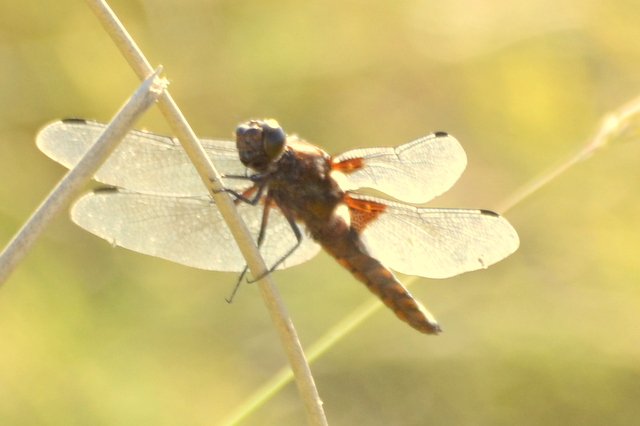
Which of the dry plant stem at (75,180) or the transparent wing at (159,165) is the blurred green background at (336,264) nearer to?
the transparent wing at (159,165)

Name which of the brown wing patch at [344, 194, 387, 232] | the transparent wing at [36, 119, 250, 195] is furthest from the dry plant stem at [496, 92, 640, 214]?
the transparent wing at [36, 119, 250, 195]

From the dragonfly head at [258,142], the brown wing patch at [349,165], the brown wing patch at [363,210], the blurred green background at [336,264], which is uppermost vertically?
the dragonfly head at [258,142]

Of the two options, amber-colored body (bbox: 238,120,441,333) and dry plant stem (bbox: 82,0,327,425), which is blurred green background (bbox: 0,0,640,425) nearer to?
amber-colored body (bbox: 238,120,441,333)

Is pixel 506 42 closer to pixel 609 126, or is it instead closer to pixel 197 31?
pixel 197 31

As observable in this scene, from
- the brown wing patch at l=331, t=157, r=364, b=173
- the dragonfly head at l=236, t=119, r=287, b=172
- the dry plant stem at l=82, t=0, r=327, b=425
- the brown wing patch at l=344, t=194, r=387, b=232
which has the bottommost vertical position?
the brown wing patch at l=344, t=194, r=387, b=232

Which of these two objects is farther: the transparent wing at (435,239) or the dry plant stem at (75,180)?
the transparent wing at (435,239)

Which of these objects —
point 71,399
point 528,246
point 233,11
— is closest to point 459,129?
point 528,246

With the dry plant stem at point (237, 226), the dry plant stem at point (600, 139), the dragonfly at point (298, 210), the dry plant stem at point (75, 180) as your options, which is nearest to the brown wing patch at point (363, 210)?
the dragonfly at point (298, 210)
